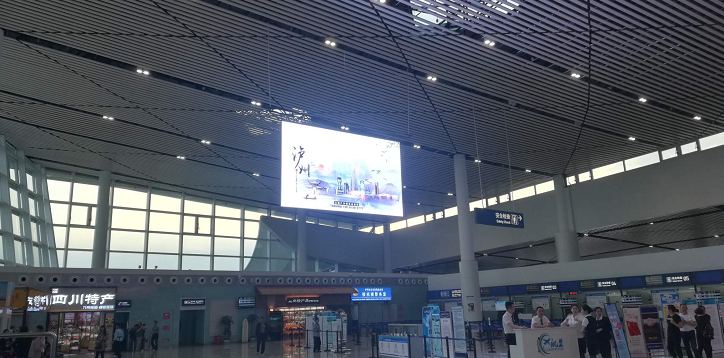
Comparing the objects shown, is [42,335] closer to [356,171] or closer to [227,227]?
[356,171]

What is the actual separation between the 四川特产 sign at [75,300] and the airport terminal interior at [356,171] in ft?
0.26

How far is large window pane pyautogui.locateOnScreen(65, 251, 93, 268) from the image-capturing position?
2542 cm

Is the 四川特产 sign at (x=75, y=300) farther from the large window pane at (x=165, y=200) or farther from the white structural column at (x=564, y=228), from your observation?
the white structural column at (x=564, y=228)

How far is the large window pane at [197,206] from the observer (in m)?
30.3

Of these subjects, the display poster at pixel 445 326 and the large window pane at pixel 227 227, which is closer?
the display poster at pixel 445 326

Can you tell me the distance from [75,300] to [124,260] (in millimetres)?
7097

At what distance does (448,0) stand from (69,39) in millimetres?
9353

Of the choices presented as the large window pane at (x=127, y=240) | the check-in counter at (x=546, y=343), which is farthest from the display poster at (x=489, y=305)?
the large window pane at (x=127, y=240)

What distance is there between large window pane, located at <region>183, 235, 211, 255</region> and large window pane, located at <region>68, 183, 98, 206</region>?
5.25 metres

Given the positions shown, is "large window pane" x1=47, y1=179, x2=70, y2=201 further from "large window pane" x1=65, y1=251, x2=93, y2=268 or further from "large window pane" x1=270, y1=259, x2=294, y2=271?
"large window pane" x1=270, y1=259, x2=294, y2=271

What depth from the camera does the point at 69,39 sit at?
42.7 ft

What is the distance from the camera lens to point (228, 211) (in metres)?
32.0

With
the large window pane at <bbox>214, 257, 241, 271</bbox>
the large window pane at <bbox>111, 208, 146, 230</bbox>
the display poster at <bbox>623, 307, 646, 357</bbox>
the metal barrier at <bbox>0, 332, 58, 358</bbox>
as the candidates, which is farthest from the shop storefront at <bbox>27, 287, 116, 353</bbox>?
the display poster at <bbox>623, 307, 646, 357</bbox>

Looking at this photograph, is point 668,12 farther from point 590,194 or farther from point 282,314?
point 282,314
